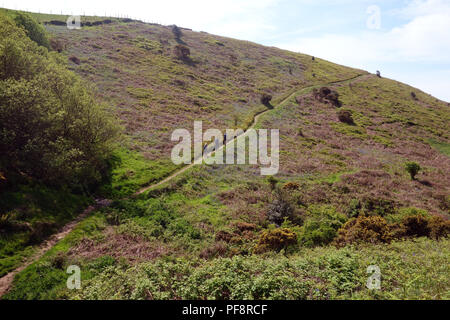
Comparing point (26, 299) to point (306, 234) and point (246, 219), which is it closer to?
point (246, 219)

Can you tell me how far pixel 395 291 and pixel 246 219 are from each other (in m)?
13.7

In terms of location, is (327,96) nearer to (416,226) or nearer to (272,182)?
(272,182)

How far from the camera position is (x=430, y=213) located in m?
25.1

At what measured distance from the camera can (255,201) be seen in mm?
25906

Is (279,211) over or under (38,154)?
under

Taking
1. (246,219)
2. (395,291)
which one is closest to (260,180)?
(246,219)

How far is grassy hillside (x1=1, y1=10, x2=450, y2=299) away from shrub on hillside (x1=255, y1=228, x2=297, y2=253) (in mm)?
80

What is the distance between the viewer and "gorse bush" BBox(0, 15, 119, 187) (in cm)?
1853

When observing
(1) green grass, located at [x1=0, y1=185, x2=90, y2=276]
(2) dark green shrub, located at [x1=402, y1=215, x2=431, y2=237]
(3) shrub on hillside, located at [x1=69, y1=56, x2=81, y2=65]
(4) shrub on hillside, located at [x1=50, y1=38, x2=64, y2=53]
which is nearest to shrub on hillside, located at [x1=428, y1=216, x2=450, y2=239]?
(2) dark green shrub, located at [x1=402, y1=215, x2=431, y2=237]

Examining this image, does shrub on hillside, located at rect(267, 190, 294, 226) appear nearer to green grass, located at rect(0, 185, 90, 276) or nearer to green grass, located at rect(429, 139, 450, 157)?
green grass, located at rect(0, 185, 90, 276)

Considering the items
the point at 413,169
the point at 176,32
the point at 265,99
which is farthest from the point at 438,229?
the point at 176,32

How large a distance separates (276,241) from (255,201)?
8.55 m

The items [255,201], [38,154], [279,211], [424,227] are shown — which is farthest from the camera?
[255,201]
